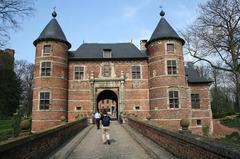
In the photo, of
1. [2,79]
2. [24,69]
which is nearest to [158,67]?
[2,79]

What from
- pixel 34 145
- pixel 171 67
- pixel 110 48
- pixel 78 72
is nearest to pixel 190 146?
pixel 34 145

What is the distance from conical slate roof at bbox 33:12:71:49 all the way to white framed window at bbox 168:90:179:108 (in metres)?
11.1

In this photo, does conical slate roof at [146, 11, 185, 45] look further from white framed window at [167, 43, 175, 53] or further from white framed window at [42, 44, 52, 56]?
white framed window at [42, 44, 52, 56]

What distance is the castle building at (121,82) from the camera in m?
20.8

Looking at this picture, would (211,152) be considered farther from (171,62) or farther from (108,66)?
(108,66)

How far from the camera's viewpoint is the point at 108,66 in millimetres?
23375

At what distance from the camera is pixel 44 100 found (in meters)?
20.9

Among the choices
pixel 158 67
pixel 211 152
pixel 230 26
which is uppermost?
pixel 230 26

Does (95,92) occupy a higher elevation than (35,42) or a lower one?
lower

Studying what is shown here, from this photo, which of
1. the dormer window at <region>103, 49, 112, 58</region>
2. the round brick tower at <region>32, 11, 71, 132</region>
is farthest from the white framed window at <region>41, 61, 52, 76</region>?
the dormer window at <region>103, 49, 112, 58</region>

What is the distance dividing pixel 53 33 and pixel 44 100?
21.1 ft

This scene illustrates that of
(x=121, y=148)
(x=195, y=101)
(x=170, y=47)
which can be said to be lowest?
(x=121, y=148)

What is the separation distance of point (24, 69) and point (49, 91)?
98.7ft

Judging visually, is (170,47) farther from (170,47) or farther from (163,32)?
(163,32)
